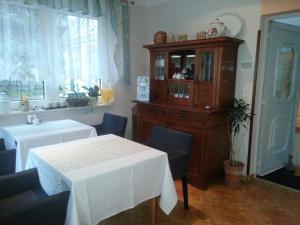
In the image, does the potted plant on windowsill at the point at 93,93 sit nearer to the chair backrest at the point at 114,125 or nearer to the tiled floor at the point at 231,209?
the chair backrest at the point at 114,125

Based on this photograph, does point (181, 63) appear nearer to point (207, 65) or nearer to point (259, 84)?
point (207, 65)

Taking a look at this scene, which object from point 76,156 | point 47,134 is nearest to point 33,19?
point 47,134

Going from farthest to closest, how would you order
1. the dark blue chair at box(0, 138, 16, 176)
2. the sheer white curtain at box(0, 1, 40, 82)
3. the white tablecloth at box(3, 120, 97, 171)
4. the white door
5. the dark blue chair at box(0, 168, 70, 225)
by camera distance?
the white door → the sheer white curtain at box(0, 1, 40, 82) → the white tablecloth at box(3, 120, 97, 171) → the dark blue chair at box(0, 138, 16, 176) → the dark blue chair at box(0, 168, 70, 225)

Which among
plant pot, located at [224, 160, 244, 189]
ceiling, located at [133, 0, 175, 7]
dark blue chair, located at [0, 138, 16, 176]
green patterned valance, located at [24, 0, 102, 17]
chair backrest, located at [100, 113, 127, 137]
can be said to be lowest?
plant pot, located at [224, 160, 244, 189]

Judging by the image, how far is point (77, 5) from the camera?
3266mm

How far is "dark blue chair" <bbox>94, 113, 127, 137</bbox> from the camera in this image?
3125 mm

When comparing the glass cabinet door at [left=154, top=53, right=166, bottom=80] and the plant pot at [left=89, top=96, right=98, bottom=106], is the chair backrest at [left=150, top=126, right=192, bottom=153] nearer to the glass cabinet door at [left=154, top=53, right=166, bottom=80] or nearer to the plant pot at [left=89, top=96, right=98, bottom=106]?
the glass cabinet door at [left=154, top=53, right=166, bottom=80]

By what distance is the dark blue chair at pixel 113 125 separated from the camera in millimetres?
3125

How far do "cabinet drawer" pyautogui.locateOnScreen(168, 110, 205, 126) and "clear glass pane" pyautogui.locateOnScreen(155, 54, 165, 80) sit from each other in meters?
0.67

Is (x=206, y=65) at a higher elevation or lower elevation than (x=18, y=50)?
lower

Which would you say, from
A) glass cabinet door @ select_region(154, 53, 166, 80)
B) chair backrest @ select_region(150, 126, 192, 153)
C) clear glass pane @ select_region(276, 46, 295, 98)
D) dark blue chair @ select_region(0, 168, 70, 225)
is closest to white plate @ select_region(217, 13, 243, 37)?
clear glass pane @ select_region(276, 46, 295, 98)

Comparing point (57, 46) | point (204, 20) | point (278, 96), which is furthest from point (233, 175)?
point (57, 46)

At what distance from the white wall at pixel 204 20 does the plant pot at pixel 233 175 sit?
11.3 inches

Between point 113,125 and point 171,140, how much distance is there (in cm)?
107
